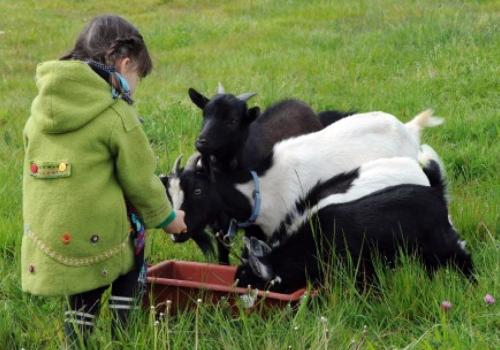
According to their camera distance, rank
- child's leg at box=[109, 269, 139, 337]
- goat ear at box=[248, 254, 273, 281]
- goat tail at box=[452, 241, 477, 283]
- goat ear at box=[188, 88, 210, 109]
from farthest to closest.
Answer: goat ear at box=[188, 88, 210, 109]
goat tail at box=[452, 241, 477, 283]
goat ear at box=[248, 254, 273, 281]
child's leg at box=[109, 269, 139, 337]

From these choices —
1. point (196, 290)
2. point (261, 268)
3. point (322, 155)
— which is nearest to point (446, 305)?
point (261, 268)

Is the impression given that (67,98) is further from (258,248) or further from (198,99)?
(198,99)

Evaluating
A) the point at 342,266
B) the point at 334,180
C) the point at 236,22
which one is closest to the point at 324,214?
the point at 342,266

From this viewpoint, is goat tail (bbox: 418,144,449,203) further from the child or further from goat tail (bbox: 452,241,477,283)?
the child

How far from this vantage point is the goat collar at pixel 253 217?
16.8ft

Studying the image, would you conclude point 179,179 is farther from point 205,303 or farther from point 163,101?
point 163,101

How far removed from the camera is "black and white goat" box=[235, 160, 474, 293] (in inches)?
160

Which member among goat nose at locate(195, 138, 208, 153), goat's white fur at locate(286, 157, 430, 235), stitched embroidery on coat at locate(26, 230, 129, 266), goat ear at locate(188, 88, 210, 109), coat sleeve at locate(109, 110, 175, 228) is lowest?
goat's white fur at locate(286, 157, 430, 235)

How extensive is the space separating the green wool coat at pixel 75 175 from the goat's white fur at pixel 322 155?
1.89 metres

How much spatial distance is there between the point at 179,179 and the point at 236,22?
8188mm

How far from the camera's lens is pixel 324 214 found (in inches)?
167

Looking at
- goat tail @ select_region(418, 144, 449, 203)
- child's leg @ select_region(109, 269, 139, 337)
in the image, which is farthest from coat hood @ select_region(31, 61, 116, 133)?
goat tail @ select_region(418, 144, 449, 203)

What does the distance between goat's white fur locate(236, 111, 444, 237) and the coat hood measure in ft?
6.50

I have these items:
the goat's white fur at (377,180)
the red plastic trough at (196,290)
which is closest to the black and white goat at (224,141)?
the red plastic trough at (196,290)
